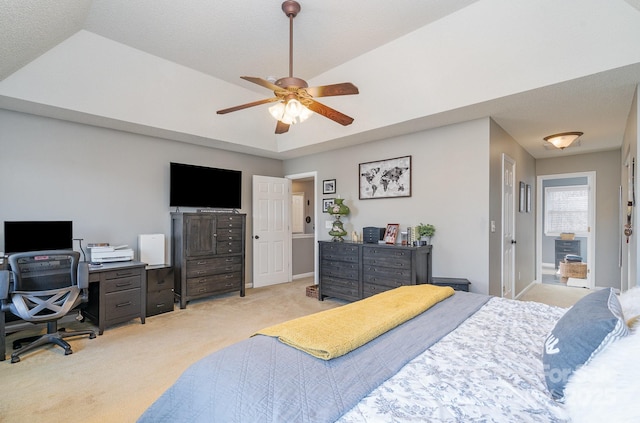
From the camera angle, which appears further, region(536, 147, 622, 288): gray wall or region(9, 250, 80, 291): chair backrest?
region(536, 147, 622, 288): gray wall

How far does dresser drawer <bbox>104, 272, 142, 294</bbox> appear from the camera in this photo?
11.1 ft

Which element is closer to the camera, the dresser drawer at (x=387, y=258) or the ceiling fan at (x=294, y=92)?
the ceiling fan at (x=294, y=92)

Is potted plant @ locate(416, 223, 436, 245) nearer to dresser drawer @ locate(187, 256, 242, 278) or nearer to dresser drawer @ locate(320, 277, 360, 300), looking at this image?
dresser drawer @ locate(320, 277, 360, 300)

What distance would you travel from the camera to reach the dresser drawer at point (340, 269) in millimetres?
4301

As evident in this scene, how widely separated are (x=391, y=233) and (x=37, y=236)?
13.4ft

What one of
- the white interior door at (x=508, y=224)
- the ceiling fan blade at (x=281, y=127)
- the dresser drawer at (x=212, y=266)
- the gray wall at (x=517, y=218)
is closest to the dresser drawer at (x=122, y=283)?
the dresser drawer at (x=212, y=266)

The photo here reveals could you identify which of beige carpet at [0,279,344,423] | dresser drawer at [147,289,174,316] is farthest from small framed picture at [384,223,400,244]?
dresser drawer at [147,289,174,316]

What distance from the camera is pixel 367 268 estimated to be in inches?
163

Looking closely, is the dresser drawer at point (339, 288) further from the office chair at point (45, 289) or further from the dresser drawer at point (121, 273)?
the office chair at point (45, 289)

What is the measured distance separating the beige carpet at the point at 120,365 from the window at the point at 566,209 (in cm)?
654

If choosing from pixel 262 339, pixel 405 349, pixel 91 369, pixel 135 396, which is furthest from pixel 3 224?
pixel 405 349

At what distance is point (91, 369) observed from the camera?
255 centimetres

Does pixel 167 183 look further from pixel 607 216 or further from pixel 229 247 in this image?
pixel 607 216

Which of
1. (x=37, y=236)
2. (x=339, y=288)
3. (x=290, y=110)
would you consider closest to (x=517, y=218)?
(x=339, y=288)
